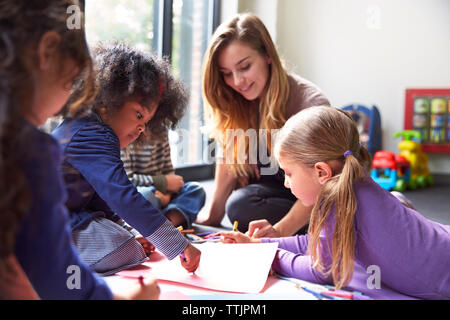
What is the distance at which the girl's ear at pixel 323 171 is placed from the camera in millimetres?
945

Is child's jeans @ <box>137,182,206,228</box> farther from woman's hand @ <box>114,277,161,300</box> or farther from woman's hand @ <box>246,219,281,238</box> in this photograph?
woman's hand @ <box>114,277,161,300</box>

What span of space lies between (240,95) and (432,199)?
1.49 metres

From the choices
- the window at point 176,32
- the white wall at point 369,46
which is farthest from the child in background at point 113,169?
the white wall at point 369,46

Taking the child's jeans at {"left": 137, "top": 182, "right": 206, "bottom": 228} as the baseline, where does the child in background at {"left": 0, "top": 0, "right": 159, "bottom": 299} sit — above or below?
above

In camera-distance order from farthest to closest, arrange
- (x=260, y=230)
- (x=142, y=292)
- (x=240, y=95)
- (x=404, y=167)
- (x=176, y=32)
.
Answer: (x=404, y=167)
(x=176, y=32)
(x=240, y=95)
(x=260, y=230)
(x=142, y=292)

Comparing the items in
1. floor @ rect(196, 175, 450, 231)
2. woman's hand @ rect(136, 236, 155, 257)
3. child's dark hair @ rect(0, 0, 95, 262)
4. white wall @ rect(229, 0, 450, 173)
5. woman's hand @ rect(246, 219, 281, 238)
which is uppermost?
white wall @ rect(229, 0, 450, 173)

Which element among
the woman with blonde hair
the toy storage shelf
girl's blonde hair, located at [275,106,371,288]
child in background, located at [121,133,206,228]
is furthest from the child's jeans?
the toy storage shelf

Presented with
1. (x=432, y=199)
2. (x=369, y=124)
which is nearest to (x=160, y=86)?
(x=432, y=199)

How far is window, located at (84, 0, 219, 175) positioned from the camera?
2.24 metres

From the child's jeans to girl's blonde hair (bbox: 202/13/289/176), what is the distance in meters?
0.19

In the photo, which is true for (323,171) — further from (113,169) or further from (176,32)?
(176,32)

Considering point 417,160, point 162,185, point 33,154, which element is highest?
point 33,154

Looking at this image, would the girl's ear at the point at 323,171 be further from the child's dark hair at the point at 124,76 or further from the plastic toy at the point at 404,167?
the plastic toy at the point at 404,167

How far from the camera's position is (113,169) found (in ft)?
3.01
